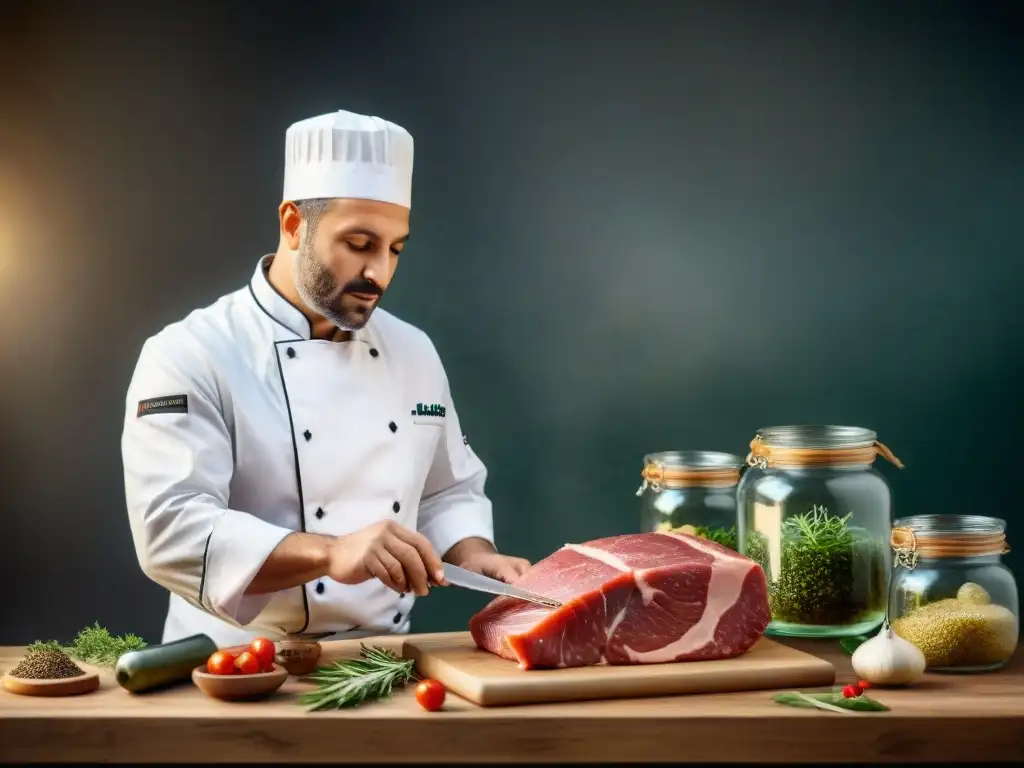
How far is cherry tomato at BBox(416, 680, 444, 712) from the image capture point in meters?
1.94

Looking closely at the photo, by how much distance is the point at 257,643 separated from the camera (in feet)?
6.84

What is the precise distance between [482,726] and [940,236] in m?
2.89

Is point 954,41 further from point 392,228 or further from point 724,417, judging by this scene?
point 392,228

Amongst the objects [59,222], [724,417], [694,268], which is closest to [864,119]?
[694,268]

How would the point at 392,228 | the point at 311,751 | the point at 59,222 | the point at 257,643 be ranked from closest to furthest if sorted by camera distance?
the point at 311,751, the point at 257,643, the point at 392,228, the point at 59,222

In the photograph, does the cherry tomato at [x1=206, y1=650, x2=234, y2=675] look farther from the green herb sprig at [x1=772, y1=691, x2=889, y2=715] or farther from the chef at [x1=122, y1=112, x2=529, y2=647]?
the green herb sprig at [x1=772, y1=691, x2=889, y2=715]

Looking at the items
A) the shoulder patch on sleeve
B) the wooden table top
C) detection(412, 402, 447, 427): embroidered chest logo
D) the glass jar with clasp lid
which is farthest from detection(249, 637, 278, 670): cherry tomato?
the glass jar with clasp lid

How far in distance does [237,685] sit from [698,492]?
122 cm

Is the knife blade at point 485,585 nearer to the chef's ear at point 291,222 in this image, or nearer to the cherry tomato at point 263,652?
the cherry tomato at point 263,652

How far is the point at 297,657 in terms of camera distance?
2.18 metres

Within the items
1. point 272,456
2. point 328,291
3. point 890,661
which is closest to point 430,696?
point 890,661

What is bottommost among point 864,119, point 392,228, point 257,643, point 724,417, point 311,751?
point 311,751

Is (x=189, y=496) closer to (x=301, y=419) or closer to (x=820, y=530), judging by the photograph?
(x=301, y=419)

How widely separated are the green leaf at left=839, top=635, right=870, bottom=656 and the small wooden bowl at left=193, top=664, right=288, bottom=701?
41.8 inches
